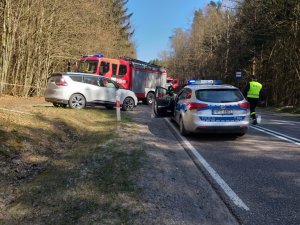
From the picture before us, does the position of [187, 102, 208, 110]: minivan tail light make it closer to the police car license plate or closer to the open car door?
the police car license plate

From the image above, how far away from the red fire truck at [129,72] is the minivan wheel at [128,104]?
12.2 ft

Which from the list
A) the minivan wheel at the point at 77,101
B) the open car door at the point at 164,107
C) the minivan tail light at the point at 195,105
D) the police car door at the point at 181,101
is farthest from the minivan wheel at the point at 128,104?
the minivan tail light at the point at 195,105

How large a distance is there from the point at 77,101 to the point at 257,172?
1064 cm

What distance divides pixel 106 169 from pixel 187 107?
15.8 ft

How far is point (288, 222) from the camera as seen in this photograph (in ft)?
14.6

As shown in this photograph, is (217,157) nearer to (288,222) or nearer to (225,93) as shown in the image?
(225,93)

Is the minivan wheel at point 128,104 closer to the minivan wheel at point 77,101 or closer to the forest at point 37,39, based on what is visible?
the minivan wheel at point 77,101

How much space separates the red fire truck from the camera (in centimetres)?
2105

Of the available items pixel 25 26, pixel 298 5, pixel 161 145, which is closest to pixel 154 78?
pixel 25 26

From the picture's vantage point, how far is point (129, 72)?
22.7 m

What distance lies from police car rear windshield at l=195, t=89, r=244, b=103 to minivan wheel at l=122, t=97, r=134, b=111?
785cm

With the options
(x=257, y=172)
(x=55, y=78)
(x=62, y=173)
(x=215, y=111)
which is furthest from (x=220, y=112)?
(x=55, y=78)

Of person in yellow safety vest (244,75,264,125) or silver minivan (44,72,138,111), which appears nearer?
person in yellow safety vest (244,75,264,125)

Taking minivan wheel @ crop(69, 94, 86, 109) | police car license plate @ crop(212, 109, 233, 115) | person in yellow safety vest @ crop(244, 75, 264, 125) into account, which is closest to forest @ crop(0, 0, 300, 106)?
minivan wheel @ crop(69, 94, 86, 109)
